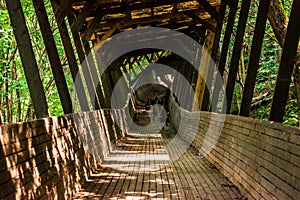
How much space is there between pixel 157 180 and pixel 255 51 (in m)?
2.42

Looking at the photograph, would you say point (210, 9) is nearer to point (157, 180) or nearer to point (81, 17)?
point (81, 17)

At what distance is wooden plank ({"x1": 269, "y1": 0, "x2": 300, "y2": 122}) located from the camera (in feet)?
12.9

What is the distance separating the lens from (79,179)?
5.47 metres

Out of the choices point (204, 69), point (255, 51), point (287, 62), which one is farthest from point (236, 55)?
point (204, 69)

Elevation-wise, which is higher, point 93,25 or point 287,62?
point 93,25

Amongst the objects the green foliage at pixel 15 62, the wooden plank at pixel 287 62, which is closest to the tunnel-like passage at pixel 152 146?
the wooden plank at pixel 287 62

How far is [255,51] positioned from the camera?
5402mm

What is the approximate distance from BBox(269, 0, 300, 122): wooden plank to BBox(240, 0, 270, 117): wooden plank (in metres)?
1.16

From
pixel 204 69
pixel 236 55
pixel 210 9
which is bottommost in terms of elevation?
pixel 236 55

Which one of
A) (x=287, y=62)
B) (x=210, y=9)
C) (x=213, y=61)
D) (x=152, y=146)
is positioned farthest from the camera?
(x=152, y=146)

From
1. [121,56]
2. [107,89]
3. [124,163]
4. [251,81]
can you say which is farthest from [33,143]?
[121,56]

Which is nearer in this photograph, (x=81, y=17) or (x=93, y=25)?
(x=81, y=17)

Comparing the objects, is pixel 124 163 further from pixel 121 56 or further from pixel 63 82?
pixel 121 56

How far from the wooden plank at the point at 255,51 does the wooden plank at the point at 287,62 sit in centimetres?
116
